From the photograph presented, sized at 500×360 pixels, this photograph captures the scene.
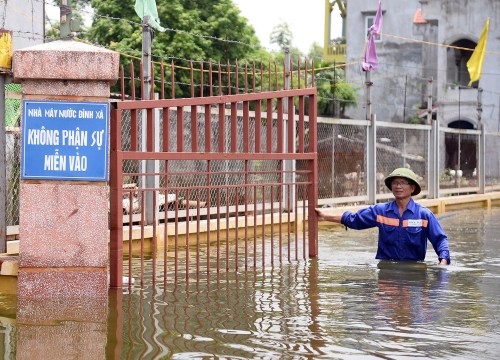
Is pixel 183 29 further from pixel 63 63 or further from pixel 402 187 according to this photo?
pixel 63 63

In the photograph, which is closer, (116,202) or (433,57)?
(116,202)

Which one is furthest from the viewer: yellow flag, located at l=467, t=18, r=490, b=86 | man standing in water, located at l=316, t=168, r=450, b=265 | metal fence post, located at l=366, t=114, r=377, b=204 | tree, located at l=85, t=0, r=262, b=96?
tree, located at l=85, t=0, r=262, b=96

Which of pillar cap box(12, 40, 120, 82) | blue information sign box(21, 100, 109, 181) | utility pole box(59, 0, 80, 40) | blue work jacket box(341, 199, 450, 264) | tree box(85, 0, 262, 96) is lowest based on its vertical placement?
blue work jacket box(341, 199, 450, 264)

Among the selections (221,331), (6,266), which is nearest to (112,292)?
(6,266)

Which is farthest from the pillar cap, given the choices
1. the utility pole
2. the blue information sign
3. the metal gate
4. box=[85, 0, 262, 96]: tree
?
box=[85, 0, 262, 96]: tree

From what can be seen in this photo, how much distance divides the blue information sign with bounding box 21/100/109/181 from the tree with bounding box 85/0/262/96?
89.7 feet

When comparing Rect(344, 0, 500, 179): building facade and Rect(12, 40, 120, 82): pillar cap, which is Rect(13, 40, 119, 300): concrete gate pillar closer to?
Rect(12, 40, 120, 82): pillar cap

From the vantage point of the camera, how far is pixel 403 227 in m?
11.4

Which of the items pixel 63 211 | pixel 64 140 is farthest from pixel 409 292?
pixel 64 140

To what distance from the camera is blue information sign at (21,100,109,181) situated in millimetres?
8844

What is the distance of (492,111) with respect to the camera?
4288cm

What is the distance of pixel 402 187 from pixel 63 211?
4025mm

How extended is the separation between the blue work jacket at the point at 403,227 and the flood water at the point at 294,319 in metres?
0.18

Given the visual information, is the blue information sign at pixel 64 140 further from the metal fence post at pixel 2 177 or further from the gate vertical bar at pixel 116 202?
the metal fence post at pixel 2 177
